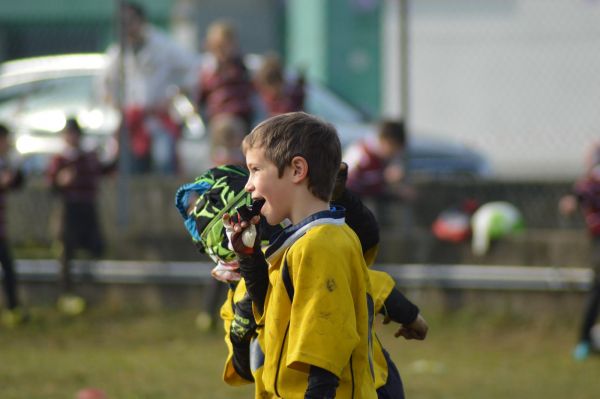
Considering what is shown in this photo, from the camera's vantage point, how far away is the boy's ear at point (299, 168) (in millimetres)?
3420

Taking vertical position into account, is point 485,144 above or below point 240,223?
below

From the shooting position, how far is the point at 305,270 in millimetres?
3354

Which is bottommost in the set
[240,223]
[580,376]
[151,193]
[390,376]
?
[580,376]

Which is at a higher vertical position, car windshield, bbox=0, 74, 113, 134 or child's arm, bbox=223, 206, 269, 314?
child's arm, bbox=223, 206, 269, 314

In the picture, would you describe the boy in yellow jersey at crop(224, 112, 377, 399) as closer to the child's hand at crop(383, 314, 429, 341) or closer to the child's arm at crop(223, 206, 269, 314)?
the child's arm at crop(223, 206, 269, 314)

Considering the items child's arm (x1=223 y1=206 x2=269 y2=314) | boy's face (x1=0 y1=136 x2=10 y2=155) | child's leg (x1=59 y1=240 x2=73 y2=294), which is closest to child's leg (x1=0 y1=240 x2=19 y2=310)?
child's leg (x1=59 y1=240 x2=73 y2=294)

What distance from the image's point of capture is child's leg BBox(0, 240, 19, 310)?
9.52 m

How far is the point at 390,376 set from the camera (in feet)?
12.5

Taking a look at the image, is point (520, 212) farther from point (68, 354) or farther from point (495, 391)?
point (68, 354)

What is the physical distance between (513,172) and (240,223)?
986 centimetres

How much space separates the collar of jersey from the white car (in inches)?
306

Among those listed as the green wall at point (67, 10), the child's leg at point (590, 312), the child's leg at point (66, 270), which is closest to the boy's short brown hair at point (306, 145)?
the child's leg at point (590, 312)

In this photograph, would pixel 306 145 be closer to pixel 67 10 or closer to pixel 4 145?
pixel 4 145

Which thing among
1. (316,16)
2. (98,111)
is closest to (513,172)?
(98,111)
